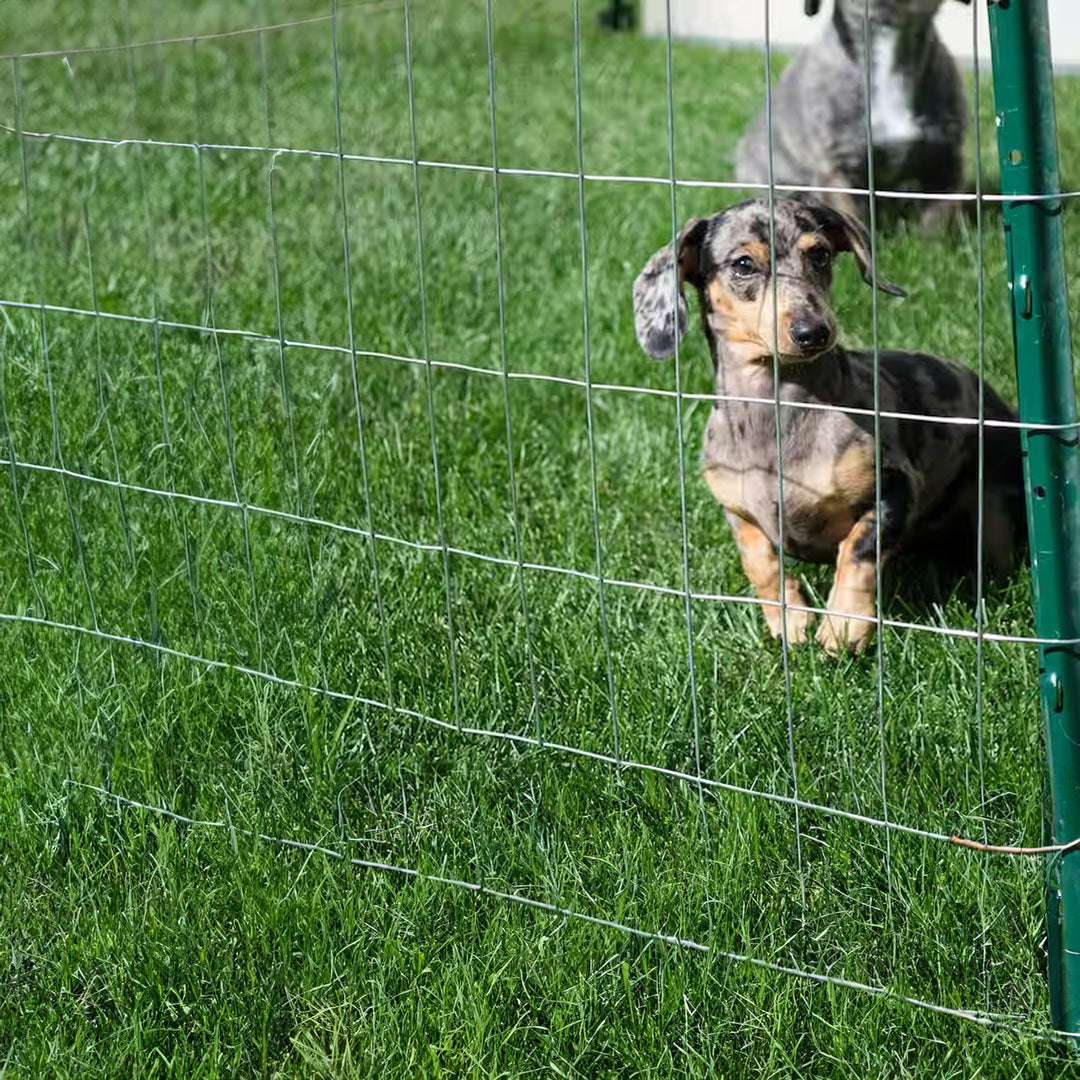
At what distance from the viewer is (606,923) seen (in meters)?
2.59

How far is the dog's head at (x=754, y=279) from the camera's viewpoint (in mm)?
3330

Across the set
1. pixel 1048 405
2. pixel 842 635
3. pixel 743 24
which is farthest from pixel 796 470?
pixel 743 24

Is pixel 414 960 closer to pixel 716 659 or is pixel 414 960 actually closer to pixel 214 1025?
pixel 214 1025

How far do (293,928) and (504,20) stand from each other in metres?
7.24

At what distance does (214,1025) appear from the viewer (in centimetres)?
250

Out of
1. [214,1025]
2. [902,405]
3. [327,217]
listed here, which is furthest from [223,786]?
[327,217]

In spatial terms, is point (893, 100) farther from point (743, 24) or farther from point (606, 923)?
point (606, 923)

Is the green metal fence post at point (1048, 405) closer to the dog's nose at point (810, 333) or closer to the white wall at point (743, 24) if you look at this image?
the dog's nose at point (810, 333)

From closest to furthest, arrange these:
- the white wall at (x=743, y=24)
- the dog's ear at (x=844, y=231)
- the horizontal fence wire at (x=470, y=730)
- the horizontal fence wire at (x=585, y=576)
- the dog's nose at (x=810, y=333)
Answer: the horizontal fence wire at (x=585, y=576)
the horizontal fence wire at (x=470, y=730)
the dog's nose at (x=810, y=333)
the dog's ear at (x=844, y=231)
the white wall at (x=743, y=24)

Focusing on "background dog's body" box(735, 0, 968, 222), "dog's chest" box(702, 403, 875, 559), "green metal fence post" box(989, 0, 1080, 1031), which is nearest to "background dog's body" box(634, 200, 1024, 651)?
"dog's chest" box(702, 403, 875, 559)

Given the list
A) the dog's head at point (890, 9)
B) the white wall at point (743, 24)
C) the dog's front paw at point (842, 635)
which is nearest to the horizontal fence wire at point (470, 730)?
the dog's front paw at point (842, 635)

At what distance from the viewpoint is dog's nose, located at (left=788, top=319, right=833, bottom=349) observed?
3268mm

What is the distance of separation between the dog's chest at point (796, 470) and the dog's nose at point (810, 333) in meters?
0.28

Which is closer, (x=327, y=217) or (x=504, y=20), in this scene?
(x=327, y=217)
